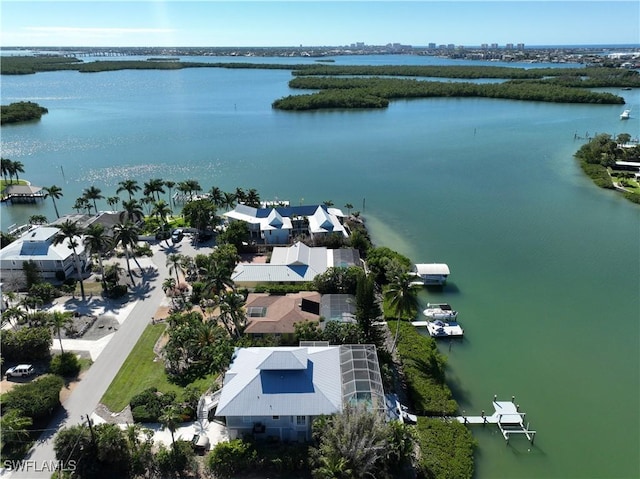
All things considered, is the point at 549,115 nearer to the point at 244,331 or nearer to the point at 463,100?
the point at 463,100

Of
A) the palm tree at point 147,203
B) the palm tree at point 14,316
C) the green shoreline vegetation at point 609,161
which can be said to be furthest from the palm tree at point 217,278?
the green shoreline vegetation at point 609,161

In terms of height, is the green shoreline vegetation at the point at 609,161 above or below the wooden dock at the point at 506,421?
above

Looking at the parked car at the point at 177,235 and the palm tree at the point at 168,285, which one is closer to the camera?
the palm tree at the point at 168,285

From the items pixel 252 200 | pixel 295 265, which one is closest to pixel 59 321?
pixel 295 265

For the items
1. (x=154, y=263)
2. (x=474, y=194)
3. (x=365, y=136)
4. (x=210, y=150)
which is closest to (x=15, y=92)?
(x=210, y=150)

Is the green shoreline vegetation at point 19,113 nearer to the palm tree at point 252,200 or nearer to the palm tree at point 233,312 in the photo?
the palm tree at point 252,200

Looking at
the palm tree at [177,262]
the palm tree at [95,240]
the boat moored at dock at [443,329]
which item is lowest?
the boat moored at dock at [443,329]

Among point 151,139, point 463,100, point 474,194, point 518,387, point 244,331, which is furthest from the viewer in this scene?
point 463,100
